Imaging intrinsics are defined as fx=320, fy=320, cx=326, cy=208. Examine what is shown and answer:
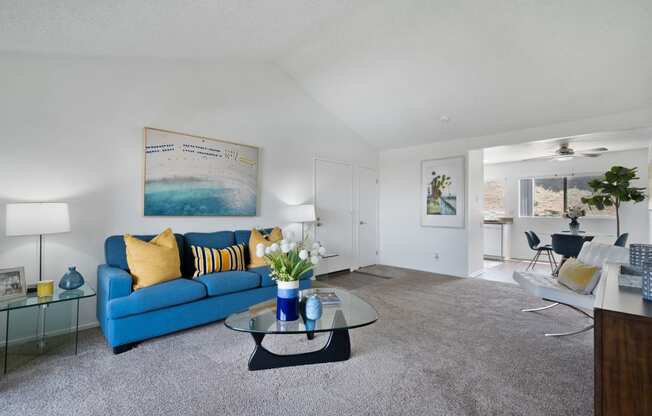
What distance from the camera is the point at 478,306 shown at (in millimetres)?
3719

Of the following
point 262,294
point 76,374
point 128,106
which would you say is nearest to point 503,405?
point 262,294

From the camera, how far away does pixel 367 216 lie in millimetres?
6203

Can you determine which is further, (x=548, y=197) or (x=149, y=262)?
(x=548, y=197)

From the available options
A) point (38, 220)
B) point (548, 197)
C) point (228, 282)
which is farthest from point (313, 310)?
point (548, 197)

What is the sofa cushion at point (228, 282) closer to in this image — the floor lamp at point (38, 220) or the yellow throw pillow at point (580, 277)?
the floor lamp at point (38, 220)

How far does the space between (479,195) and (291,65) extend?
12.7ft

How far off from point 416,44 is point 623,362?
3.58 meters

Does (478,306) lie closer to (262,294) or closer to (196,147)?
(262,294)

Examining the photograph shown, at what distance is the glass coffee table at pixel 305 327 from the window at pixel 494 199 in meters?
6.40

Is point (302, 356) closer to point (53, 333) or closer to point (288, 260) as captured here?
point (288, 260)

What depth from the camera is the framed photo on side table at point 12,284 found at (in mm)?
2344

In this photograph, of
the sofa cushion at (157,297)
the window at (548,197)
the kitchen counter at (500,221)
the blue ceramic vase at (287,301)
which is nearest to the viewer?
the blue ceramic vase at (287,301)

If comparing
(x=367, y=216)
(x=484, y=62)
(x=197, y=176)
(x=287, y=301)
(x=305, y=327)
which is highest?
(x=484, y=62)

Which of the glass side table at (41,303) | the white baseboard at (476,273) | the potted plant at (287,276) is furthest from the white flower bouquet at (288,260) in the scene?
the white baseboard at (476,273)
